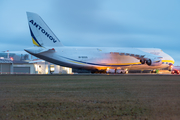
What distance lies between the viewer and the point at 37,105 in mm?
8977

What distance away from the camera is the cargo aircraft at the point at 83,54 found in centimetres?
3716

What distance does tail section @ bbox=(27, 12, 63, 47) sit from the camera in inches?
1463

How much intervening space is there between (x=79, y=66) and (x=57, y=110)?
30810 millimetres

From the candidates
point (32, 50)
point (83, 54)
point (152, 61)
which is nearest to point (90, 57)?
point (83, 54)

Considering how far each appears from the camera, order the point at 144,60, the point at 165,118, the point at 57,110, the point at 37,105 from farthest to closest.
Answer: the point at 144,60, the point at 37,105, the point at 57,110, the point at 165,118

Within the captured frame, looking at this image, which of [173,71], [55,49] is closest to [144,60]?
[173,71]

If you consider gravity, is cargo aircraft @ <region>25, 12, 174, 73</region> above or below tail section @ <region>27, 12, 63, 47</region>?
below

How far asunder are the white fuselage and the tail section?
1866 millimetres

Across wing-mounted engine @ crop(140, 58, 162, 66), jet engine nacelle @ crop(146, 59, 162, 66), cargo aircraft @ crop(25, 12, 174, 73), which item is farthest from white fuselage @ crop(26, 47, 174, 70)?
jet engine nacelle @ crop(146, 59, 162, 66)

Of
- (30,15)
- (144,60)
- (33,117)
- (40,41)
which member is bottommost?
(33,117)

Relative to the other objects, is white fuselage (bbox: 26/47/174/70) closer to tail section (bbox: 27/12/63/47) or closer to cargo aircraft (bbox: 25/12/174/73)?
cargo aircraft (bbox: 25/12/174/73)

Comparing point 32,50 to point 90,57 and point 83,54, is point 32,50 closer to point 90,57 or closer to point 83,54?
point 83,54

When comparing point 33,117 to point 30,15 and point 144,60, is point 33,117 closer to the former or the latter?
point 30,15

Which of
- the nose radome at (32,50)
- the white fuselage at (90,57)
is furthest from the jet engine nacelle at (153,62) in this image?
the nose radome at (32,50)
